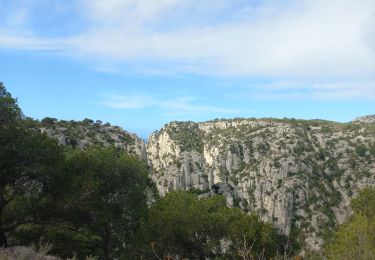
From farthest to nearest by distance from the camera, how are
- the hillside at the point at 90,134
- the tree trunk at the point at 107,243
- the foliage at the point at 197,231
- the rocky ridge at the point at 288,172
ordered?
the rocky ridge at the point at 288,172
the hillside at the point at 90,134
the foliage at the point at 197,231
the tree trunk at the point at 107,243

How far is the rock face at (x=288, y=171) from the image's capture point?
13375cm

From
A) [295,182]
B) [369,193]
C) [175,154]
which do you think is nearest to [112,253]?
[369,193]

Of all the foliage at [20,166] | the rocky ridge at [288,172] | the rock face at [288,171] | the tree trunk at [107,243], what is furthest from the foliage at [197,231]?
the rock face at [288,171]

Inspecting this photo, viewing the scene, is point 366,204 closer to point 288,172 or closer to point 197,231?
point 197,231

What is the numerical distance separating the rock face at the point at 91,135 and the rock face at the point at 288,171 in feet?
129

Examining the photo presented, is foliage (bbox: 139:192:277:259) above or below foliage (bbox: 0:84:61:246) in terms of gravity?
below

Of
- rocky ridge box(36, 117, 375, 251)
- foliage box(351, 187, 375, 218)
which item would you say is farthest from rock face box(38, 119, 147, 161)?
foliage box(351, 187, 375, 218)

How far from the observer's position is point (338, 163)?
150 metres

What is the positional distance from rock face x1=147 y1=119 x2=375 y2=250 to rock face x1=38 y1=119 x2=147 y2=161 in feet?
129

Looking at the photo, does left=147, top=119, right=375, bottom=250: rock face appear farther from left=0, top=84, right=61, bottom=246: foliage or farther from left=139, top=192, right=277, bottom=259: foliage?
left=0, top=84, right=61, bottom=246: foliage

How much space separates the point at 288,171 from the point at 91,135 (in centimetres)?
8250

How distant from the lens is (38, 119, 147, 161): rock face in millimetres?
81500

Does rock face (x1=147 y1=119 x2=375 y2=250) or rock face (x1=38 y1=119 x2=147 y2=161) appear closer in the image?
rock face (x1=38 y1=119 x2=147 y2=161)

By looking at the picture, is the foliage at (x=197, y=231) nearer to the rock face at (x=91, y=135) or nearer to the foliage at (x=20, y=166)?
the foliage at (x=20, y=166)
